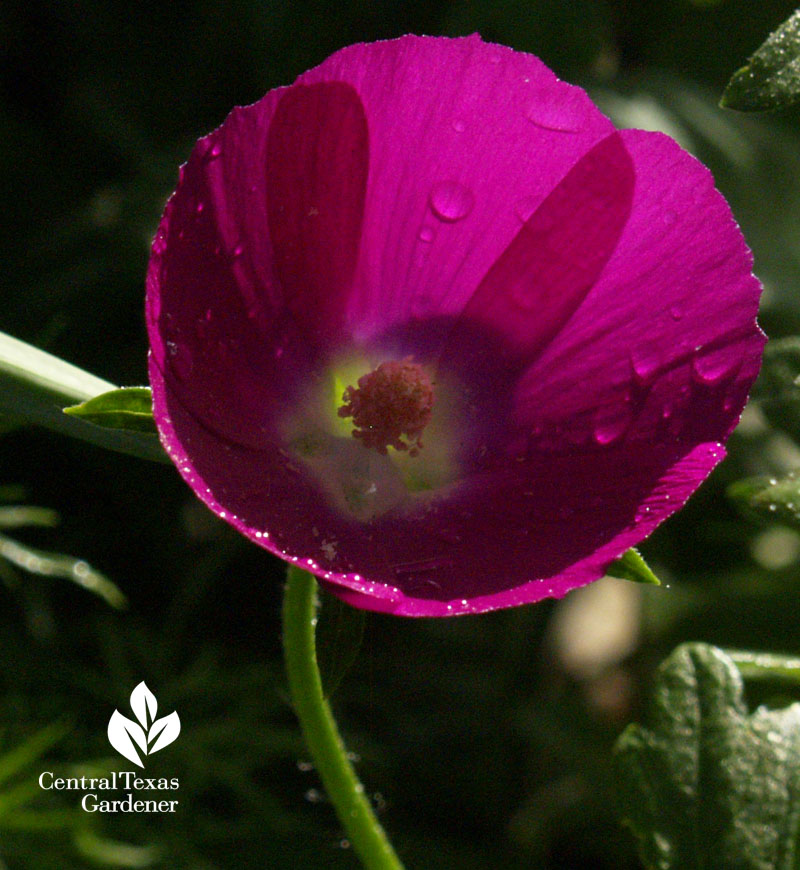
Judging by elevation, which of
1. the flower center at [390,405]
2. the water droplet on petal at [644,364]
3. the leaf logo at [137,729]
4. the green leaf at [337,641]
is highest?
the water droplet on petal at [644,364]

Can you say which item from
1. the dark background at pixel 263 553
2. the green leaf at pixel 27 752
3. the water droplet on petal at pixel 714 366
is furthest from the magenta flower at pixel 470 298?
the dark background at pixel 263 553

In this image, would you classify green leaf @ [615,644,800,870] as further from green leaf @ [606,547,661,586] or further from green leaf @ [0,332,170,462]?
green leaf @ [0,332,170,462]

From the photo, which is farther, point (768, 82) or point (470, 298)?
Answer: point (470, 298)

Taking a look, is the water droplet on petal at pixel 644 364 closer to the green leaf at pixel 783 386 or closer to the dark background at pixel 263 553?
the green leaf at pixel 783 386

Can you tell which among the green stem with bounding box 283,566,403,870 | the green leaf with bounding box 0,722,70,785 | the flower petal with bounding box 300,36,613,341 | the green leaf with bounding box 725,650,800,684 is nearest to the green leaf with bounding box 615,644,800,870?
the green leaf with bounding box 725,650,800,684

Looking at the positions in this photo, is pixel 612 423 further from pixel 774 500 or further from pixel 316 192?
pixel 316 192

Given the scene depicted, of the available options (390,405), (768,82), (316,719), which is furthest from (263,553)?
(768,82)
